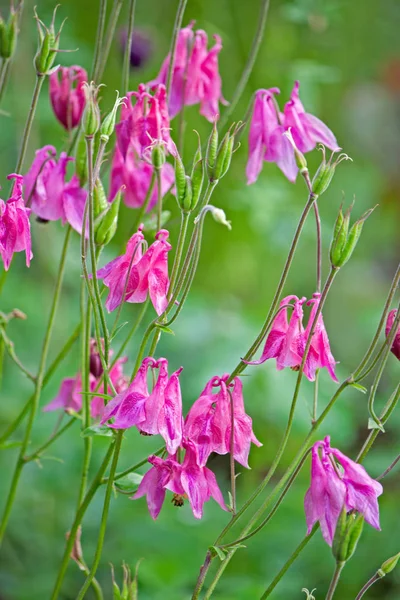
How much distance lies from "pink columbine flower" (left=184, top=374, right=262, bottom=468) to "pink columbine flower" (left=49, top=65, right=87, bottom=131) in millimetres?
383

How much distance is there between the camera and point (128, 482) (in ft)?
2.71

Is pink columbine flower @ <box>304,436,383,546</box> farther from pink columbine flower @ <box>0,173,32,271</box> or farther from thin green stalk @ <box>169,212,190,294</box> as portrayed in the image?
pink columbine flower @ <box>0,173,32,271</box>

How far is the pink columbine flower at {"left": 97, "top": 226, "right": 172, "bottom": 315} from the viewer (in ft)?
Answer: 2.48

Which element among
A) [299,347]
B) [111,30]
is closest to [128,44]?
[111,30]

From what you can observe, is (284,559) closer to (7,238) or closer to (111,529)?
(111,529)

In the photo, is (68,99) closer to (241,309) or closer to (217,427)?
(217,427)

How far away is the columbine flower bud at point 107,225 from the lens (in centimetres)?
75

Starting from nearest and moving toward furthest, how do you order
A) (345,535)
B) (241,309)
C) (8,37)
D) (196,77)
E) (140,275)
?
(345,535), (140,275), (8,37), (196,77), (241,309)

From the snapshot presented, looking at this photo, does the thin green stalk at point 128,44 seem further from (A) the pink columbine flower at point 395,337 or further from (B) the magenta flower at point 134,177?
(A) the pink columbine flower at point 395,337

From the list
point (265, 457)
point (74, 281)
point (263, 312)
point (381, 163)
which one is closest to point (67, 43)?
point (74, 281)

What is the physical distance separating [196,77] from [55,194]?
243mm

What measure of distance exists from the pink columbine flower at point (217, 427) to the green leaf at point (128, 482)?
4.2 inches

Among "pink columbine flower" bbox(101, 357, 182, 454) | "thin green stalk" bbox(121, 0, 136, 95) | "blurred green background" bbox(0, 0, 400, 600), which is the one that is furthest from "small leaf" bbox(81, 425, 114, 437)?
"thin green stalk" bbox(121, 0, 136, 95)

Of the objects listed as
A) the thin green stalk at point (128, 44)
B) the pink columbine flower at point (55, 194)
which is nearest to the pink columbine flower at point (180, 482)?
the pink columbine flower at point (55, 194)
